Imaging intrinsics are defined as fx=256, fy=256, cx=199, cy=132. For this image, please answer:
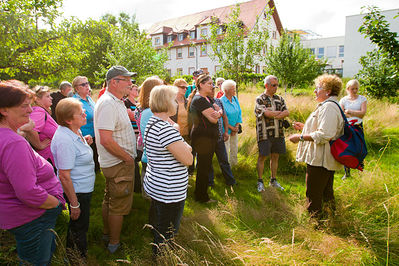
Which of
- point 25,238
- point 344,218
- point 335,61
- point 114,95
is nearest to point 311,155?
point 344,218

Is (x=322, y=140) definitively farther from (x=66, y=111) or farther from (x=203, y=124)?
(x=66, y=111)

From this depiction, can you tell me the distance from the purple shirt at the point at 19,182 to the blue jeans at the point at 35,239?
0.20ft

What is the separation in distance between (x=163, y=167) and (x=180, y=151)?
0.26 m

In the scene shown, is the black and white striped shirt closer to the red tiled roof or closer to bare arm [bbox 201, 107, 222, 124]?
bare arm [bbox 201, 107, 222, 124]

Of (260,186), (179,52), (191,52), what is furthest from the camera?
(179,52)

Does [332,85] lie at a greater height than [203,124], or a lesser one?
greater

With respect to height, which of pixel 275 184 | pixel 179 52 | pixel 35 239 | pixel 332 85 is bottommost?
pixel 275 184

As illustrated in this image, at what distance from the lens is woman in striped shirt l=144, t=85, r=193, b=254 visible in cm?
235

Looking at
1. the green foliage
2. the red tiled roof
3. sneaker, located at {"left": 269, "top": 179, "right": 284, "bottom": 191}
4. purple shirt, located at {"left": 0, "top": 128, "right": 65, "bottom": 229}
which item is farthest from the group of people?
the red tiled roof

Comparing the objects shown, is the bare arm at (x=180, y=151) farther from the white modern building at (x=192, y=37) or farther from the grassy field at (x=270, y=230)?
the white modern building at (x=192, y=37)

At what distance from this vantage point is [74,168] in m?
2.55

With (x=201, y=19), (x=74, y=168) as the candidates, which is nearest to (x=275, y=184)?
(x=74, y=168)

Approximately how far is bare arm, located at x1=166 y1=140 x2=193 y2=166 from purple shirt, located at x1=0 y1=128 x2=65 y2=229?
1032mm

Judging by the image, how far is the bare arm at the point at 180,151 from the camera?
2330mm
